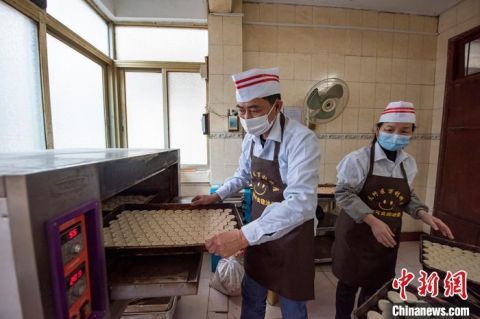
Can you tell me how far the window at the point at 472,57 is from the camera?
2535mm

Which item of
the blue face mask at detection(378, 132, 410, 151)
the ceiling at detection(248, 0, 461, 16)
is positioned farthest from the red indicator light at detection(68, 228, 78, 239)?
the ceiling at detection(248, 0, 461, 16)

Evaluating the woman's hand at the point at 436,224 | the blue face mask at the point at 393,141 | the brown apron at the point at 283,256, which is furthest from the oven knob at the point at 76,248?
the woman's hand at the point at 436,224

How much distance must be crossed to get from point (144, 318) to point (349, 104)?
3007 millimetres

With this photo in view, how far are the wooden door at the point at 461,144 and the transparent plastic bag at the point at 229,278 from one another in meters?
2.41

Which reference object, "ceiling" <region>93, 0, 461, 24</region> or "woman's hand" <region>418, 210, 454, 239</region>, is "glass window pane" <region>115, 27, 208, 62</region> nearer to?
"ceiling" <region>93, 0, 461, 24</region>

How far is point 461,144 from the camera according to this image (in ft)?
8.52

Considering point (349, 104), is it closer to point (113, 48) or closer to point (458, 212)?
point (458, 212)

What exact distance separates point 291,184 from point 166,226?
64cm

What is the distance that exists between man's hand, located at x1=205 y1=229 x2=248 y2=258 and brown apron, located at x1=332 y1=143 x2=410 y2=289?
93 cm

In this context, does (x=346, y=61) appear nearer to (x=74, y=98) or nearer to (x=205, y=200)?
(x=205, y=200)

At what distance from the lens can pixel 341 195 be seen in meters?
1.44

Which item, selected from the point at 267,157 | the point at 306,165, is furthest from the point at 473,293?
the point at 267,157

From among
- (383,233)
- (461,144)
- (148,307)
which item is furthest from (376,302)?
(461,144)

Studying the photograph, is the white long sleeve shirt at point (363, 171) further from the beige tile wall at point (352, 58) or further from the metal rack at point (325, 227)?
the beige tile wall at point (352, 58)
